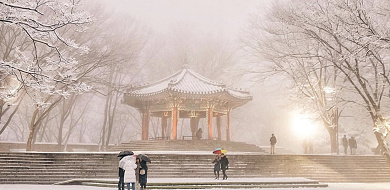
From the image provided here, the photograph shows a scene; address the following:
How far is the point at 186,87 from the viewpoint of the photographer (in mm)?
22594

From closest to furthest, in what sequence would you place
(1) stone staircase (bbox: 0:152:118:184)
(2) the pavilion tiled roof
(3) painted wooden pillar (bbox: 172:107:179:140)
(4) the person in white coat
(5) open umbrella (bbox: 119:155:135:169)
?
1. (4) the person in white coat
2. (5) open umbrella (bbox: 119:155:135:169)
3. (1) stone staircase (bbox: 0:152:118:184)
4. (2) the pavilion tiled roof
5. (3) painted wooden pillar (bbox: 172:107:179:140)

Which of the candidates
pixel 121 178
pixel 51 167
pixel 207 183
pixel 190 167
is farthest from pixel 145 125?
→ pixel 121 178

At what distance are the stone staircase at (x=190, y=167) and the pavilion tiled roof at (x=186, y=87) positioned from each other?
6.31 meters

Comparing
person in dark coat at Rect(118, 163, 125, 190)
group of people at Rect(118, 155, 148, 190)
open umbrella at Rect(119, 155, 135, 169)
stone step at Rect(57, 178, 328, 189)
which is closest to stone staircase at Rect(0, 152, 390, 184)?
stone step at Rect(57, 178, 328, 189)

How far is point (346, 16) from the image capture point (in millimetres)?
11445

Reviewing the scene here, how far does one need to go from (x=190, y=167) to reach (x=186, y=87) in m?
7.81

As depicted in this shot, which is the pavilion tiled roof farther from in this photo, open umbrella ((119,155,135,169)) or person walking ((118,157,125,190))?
open umbrella ((119,155,135,169))

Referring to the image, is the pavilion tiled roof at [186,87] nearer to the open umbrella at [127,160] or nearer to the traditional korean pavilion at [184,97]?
the traditional korean pavilion at [184,97]

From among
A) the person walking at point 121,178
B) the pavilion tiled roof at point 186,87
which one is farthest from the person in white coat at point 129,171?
the pavilion tiled roof at point 186,87

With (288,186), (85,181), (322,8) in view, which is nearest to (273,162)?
(288,186)

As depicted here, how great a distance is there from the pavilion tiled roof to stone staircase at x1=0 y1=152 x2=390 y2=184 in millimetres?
6306

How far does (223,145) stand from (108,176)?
359 inches

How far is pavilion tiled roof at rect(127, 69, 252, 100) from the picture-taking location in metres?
22.0


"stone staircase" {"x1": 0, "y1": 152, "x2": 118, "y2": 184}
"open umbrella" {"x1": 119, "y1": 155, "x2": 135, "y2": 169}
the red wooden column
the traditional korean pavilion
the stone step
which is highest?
the traditional korean pavilion
